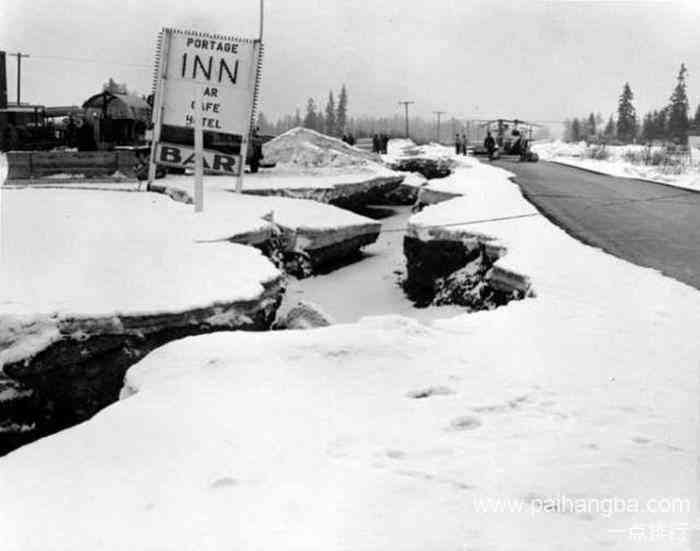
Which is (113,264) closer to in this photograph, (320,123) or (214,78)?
(214,78)

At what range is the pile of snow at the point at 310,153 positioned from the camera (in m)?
21.2

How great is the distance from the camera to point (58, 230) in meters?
6.98

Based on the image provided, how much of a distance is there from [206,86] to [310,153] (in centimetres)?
1176

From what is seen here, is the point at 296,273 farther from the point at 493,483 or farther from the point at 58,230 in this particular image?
the point at 493,483

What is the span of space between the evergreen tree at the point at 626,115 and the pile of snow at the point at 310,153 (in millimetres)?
59712

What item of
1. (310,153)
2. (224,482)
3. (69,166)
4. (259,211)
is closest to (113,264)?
(224,482)

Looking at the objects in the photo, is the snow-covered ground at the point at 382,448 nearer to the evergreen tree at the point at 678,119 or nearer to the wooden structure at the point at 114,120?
the wooden structure at the point at 114,120

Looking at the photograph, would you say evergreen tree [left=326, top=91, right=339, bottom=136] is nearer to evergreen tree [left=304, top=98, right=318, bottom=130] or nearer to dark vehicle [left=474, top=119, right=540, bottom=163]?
evergreen tree [left=304, top=98, right=318, bottom=130]

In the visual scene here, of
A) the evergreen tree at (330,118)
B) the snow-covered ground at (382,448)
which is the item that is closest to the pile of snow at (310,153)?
the snow-covered ground at (382,448)

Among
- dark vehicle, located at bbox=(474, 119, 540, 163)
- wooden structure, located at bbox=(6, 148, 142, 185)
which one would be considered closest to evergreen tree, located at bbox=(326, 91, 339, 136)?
dark vehicle, located at bbox=(474, 119, 540, 163)

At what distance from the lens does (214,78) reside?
32.4ft

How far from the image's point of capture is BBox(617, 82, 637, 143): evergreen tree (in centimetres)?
7550

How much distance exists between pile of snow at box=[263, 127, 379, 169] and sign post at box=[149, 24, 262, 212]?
1036cm

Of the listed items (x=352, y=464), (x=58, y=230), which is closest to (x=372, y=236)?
(x=58, y=230)
